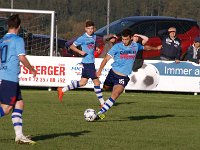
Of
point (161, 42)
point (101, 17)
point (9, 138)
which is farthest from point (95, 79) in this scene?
point (101, 17)

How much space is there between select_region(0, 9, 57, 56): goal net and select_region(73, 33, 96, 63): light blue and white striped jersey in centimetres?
713

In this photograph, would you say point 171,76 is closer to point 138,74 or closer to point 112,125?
point 138,74

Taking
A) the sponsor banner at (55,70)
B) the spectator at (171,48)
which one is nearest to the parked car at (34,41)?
the sponsor banner at (55,70)

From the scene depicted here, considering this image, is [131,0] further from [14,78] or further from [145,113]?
[14,78]

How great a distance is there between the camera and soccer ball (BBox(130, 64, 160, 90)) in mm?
24766

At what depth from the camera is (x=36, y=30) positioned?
2895cm

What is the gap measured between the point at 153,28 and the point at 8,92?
17256 mm

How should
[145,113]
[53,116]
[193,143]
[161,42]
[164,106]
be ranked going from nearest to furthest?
1. [193,143]
2. [53,116]
3. [145,113]
4. [164,106]
5. [161,42]

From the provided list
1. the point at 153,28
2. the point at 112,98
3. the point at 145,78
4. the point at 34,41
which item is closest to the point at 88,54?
the point at 112,98

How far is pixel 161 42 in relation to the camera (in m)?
28.3

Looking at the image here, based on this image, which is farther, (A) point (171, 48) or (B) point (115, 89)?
(A) point (171, 48)

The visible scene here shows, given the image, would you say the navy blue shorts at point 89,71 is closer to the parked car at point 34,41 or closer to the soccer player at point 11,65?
the soccer player at point 11,65

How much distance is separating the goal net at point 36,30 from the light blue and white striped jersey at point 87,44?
23.4 feet

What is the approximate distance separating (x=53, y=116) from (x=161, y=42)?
39.6 feet
